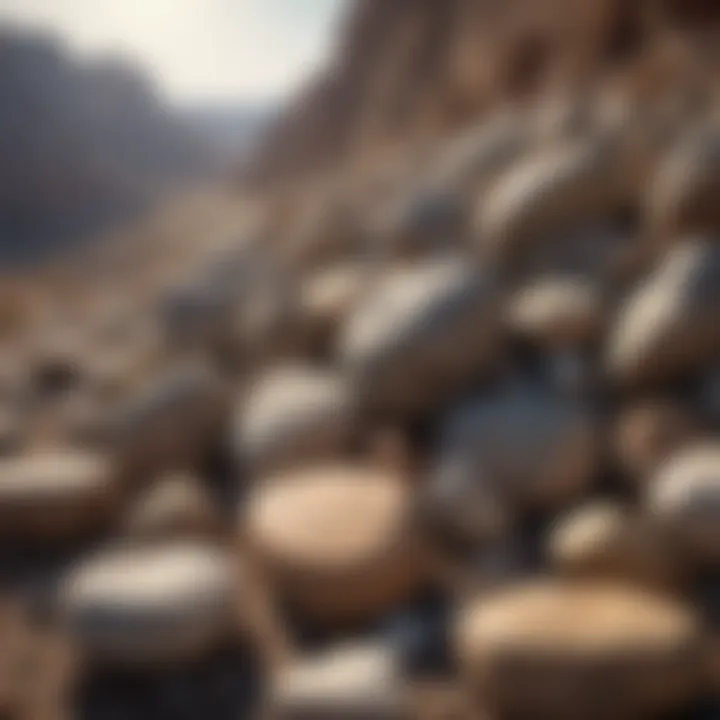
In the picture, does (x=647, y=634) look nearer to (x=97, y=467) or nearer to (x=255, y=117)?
(x=97, y=467)

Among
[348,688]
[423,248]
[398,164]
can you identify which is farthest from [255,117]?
[348,688]

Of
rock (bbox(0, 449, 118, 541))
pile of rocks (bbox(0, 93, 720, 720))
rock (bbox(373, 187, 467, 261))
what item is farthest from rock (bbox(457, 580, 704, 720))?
rock (bbox(373, 187, 467, 261))

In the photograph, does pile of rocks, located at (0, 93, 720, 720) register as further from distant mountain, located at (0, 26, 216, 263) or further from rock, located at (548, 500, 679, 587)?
distant mountain, located at (0, 26, 216, 263)

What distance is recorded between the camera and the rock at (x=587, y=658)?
32 cm

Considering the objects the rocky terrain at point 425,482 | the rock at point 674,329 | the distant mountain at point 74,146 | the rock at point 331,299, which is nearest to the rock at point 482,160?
the rocky terrain at point 425,482

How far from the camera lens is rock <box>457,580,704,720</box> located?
0.32m

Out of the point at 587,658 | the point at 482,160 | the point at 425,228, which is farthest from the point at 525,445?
the point at 482,160

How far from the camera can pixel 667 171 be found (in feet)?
Result: 1.89

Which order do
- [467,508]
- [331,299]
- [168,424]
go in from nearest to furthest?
[467,508]
[168,424]
[331,299]

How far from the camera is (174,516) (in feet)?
1.51

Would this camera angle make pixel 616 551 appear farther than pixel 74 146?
No

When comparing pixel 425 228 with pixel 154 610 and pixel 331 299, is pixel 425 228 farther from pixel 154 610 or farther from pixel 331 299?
pixel 154 610

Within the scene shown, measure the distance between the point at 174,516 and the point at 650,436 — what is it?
0.23 metres

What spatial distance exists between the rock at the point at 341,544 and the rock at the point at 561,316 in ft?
0.41
